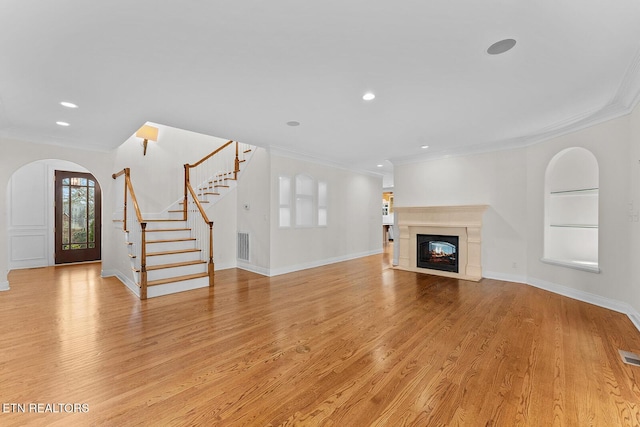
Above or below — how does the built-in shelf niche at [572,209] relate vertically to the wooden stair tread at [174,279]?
above

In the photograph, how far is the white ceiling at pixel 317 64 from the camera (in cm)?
189

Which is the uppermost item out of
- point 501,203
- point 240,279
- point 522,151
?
point 522,151

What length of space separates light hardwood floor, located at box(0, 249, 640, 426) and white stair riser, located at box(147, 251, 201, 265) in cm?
65

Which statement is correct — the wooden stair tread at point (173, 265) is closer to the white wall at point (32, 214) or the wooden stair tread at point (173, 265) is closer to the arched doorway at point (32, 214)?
the arched doorway at point (32, 214)

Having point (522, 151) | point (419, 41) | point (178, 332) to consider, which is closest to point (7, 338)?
point (178, 332)

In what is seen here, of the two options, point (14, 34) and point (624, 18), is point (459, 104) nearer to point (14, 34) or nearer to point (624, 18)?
point (624, 18)

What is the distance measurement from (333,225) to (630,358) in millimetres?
5397

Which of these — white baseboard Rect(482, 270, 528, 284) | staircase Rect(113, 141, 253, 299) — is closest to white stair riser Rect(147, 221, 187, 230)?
staircase Rect(113, 141, 253, 299)

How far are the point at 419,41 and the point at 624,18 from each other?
1385 millimetres

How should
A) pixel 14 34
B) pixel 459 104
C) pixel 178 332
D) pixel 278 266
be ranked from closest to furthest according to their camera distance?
1. pixel 14 34
2. pixel 178 332
3. pixel 459 104
4. pixel 278 266

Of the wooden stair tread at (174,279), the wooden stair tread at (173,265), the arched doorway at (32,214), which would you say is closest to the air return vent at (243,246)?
the wooden stair tread at (173,265)

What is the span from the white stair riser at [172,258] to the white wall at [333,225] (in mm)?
1467

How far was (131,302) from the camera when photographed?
12.8 feet

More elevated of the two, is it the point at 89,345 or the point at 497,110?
the point at 497,110
